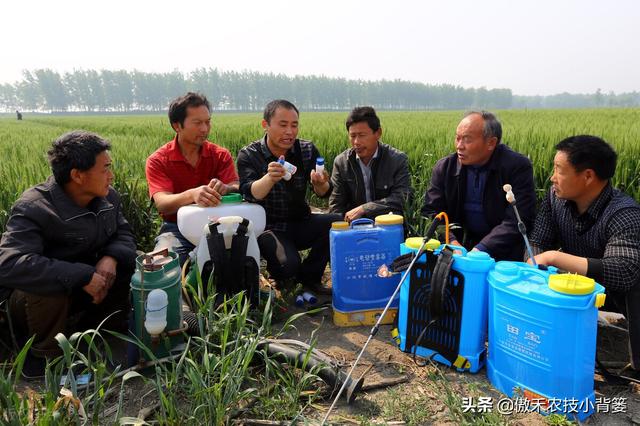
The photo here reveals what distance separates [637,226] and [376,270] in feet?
4.76

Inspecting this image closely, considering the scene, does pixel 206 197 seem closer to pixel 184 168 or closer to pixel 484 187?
pixel 184 168

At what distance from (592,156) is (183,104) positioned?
2660 millimetres

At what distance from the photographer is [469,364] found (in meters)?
2.24

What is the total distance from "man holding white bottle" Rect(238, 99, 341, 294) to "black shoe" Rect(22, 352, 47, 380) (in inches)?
59.8

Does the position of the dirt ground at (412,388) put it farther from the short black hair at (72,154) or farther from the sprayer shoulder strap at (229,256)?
the short black hair at (72,154)

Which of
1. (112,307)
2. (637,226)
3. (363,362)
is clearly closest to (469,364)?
(363,362)

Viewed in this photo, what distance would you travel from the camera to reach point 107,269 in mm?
2410

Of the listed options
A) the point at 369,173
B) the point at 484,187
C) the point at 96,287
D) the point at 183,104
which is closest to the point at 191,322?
the point at 96,287

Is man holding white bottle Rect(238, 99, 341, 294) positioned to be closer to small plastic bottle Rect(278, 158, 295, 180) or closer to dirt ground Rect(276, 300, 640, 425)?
small plastic bottle Rect(278, 158, 295, 180)

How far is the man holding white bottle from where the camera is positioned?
125 inches

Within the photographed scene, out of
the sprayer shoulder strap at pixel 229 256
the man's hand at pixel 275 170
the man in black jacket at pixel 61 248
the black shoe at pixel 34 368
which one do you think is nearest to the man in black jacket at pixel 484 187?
the man's hand at pixel 275 170

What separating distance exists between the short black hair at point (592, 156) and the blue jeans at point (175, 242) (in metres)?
2.47

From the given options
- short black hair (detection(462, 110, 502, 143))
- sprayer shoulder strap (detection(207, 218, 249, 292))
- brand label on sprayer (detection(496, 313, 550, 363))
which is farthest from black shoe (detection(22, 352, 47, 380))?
short black hair (detection(462, 110, 502, 143))

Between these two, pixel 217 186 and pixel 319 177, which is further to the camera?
pixel 319 177
